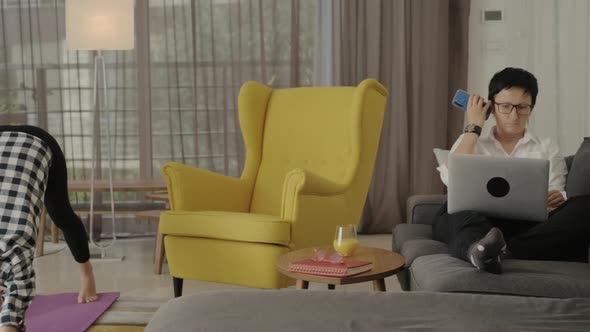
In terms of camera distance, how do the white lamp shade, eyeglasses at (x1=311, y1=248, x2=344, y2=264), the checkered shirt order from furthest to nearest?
the white lamp shade
eyeglasses at (x1=311, y1=248, x2=344, y2=264)
the checkered shirt

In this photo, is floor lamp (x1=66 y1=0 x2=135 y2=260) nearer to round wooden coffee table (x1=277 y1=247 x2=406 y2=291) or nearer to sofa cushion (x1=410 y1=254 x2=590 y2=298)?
round wooden coffee table (x1=277 y1=247 x2=406 y2=291)

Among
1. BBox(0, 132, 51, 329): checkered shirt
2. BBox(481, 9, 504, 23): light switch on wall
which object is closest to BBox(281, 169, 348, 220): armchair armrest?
BBox(0, 132, 51, 329): checkered shirt

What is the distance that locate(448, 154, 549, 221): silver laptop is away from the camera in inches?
106

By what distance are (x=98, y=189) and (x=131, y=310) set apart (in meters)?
1.78

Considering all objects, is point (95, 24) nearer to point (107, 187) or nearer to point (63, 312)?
point (107, 187)

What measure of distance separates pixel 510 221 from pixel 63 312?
176 centimetres

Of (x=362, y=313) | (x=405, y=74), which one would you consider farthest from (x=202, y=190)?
(x=405, y=74)

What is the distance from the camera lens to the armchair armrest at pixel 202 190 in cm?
347

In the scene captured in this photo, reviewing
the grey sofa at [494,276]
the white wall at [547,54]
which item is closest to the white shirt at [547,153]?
the grey sofa at [494,276]

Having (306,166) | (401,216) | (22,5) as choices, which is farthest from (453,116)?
(22,5)

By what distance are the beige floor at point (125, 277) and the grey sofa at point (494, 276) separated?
3.66ft

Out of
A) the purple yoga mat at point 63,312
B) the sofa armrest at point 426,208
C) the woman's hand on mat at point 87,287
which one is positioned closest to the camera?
the purple yoga mat at point 63,312

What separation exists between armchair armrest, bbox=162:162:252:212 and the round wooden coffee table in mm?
848

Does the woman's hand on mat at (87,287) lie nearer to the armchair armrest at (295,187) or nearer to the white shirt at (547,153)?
the armchair armrest at (295,187)
